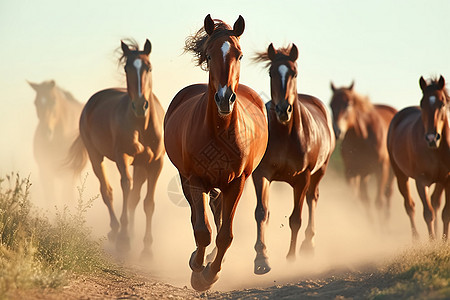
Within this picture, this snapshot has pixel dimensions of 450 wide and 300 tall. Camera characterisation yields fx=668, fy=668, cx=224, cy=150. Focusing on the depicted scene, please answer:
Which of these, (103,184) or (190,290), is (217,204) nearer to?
(190,290)

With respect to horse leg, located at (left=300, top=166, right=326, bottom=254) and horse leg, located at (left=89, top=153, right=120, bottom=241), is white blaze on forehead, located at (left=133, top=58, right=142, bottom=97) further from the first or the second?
horse leg, located at (left=300, top=166, right=326, bottom=254)

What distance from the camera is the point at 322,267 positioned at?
9406 millimetres

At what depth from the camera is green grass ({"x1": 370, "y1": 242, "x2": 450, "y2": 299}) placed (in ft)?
19.6

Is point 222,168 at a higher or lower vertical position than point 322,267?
higher

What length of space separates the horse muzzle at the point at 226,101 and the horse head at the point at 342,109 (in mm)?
10424

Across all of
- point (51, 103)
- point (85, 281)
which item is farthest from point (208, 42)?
point (51, 103)

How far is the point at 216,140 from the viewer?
262 inches

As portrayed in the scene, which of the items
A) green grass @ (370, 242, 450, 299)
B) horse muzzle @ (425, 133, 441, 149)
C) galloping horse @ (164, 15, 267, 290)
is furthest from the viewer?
horse muzzle @ (425, 133, 441, 149)

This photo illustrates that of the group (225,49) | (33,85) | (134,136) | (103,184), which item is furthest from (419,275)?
(33,85)

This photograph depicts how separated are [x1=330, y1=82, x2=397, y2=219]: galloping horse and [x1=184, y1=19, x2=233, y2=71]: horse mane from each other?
921 centimetres

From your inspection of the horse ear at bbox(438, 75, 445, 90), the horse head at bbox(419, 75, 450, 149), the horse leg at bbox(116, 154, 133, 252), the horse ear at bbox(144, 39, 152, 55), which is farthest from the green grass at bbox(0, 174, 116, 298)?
the horse ear at bbox(438, 75, 445, 90)

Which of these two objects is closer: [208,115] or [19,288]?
[19,288]

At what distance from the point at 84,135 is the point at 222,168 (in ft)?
22.0

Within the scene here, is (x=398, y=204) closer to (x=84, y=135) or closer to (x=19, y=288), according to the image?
(x=84, y=135)
